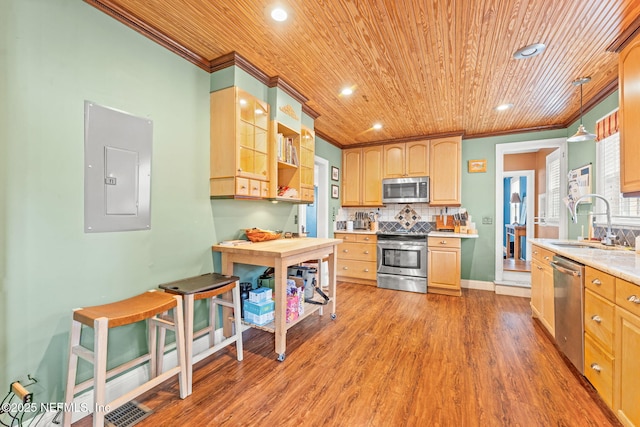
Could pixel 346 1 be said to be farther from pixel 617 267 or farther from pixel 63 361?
pixel 63 361

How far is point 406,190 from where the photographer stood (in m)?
4.56

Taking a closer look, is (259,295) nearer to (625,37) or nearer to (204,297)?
(204,297)

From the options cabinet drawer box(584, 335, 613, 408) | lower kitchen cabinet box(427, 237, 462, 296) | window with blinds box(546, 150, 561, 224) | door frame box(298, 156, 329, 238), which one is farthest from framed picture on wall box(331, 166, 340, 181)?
cabinet drawer box(584, 335, 613, 408)

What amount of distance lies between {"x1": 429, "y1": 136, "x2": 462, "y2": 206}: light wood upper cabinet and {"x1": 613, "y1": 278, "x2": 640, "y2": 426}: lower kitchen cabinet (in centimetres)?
292

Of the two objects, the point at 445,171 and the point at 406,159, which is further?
the point at 406,159

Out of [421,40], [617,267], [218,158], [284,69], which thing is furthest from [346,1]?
[617,267]

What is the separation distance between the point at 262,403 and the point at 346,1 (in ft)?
8.39

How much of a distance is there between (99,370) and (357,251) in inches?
145

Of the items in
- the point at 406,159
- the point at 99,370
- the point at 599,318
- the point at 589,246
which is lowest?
the point at 99,370

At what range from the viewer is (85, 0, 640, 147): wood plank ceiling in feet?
5.61

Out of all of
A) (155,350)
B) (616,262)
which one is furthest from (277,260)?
(616,262)

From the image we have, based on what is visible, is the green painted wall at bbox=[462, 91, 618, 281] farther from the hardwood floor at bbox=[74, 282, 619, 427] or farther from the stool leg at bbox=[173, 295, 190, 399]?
the stool leg at bbox=[173, 295, 190, 399]

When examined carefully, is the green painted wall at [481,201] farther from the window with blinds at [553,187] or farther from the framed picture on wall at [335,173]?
the framed picture on wall at [335,173]

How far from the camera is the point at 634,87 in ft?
6.03
